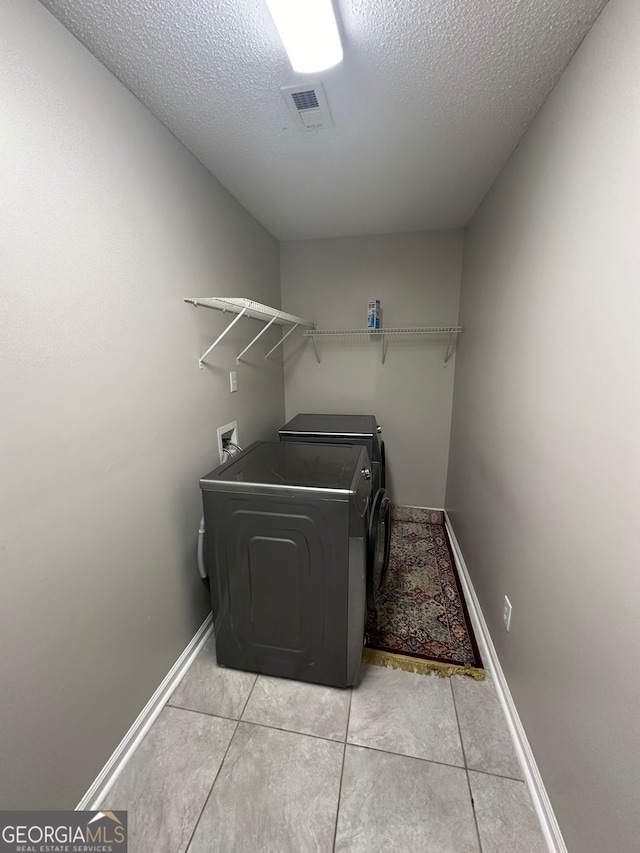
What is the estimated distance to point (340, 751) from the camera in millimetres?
1282

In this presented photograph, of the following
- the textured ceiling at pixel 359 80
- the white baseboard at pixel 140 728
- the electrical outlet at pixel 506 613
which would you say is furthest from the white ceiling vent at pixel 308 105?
the white baseboard at pixel 140 728

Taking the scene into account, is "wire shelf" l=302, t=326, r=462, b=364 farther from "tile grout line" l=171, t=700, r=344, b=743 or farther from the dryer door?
"tile grout line" l=171, t=700, r=344, b=743

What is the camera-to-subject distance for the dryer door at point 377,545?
1.56 metres

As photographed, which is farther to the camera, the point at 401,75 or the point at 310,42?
the point at 401,75

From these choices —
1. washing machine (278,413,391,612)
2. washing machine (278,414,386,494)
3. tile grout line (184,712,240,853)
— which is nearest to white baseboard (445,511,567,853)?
washing machine (278,413,391,612)

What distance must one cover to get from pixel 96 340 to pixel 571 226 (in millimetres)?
1574

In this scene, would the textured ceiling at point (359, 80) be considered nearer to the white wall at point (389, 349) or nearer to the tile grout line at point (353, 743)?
the white wall at point (389, 349)

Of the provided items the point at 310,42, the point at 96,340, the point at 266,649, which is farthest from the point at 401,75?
the point at 266,649

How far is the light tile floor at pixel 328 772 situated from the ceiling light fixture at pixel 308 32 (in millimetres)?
2399

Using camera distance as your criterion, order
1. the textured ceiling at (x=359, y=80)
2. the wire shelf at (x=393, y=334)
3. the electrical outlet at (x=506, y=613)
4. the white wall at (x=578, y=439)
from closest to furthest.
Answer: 1. the white wall at (x=578, y=439)
2. the textured ceiling at (x=359, y=80)
3. the electrical outlet at (x=506, y=613)
4. the wire shelf at (x=393, y=334)

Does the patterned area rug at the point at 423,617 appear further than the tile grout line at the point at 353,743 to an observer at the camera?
Yes

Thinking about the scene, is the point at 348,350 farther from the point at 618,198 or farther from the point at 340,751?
the point at 340,751

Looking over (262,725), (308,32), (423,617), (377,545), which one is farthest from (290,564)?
(308,32)

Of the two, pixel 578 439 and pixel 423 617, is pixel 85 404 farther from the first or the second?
pixel 423 617
